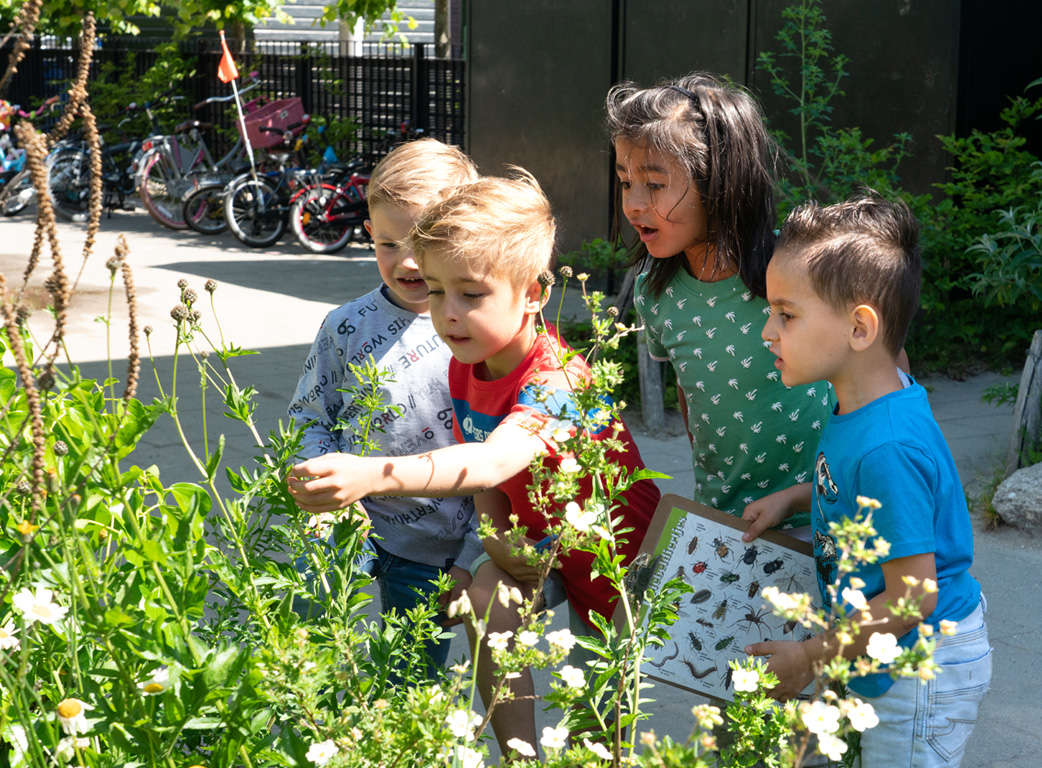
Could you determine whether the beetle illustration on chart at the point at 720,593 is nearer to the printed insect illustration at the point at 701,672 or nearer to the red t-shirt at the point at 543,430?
the printed insect illustration at the point at 701,672

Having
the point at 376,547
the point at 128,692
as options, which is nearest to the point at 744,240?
the point at 376,547

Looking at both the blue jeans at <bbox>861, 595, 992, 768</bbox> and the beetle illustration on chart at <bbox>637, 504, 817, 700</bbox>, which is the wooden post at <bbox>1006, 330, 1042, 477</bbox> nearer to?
the beetle illustration on chart at <bbox>637, 504, 817, 700</bbox>

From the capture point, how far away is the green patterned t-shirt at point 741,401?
2.33m

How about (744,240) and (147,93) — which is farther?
(147,93)

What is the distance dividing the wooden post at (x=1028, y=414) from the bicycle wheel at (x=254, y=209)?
9.88m

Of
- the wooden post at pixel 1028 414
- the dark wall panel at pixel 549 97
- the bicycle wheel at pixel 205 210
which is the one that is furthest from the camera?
the bicycle wheel at pixel 205 210

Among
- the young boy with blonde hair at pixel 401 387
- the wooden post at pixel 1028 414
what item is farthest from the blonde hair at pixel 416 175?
the wooden post at pixel 1028 414

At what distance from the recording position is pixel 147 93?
16.8 meters

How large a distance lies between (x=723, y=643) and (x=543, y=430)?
1.92 ft

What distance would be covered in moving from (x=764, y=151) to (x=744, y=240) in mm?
232

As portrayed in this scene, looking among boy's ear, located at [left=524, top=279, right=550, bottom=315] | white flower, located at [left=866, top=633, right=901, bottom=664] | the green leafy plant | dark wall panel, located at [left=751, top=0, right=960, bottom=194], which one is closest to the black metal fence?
dark wall panel, located at [left=751, top=0, right=960, bottom=194]

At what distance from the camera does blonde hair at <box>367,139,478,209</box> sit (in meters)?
2.41

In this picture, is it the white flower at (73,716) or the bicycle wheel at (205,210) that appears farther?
the bicycle wheel at (205,210)

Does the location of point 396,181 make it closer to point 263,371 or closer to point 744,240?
point 744,240
